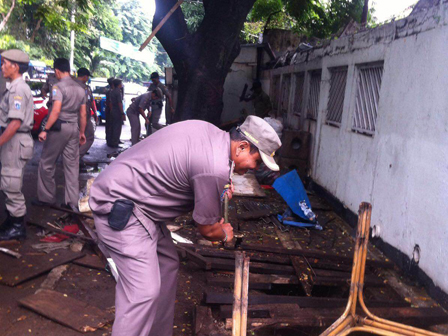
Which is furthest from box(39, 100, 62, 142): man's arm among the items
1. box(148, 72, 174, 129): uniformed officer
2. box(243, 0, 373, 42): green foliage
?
box(243, 0, 373, 42): green foliage

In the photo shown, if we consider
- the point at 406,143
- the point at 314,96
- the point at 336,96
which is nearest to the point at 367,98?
the point at 336,96

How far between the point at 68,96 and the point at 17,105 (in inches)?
50.7

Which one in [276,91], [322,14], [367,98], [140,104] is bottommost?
[140,104]

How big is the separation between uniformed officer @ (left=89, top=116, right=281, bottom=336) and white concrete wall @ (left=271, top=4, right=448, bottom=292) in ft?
8.25

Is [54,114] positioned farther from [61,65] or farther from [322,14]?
[322,14]

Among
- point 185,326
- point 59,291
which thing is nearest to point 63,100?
point 59,291

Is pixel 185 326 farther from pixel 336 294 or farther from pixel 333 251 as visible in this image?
pixel 333 251

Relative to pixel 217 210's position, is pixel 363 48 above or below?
above

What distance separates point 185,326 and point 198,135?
1.90 metres

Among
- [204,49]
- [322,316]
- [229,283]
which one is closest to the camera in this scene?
[322,316]

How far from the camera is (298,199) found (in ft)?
22.5

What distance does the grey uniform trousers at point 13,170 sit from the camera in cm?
501

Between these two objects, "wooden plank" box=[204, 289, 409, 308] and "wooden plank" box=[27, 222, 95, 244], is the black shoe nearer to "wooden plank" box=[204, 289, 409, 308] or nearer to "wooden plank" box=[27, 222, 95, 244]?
"wooden plank" box=[27, 222, 95, 244]

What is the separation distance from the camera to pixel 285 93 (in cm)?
1354
